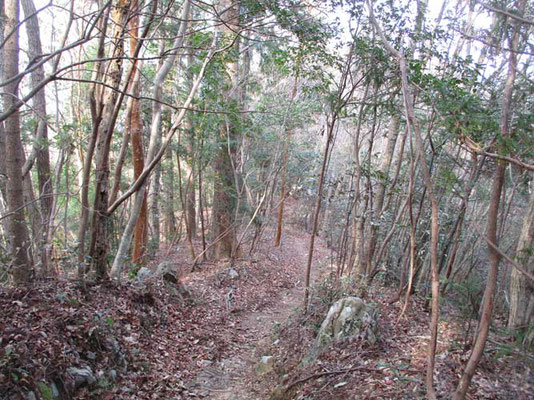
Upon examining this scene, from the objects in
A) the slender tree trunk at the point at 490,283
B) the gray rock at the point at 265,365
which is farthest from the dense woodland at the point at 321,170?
the gray rock at the point at 265,365

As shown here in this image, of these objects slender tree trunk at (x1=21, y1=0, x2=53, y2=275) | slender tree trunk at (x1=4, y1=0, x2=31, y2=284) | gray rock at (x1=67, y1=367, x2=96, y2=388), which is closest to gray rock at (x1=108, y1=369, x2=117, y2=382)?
gray rock at (x1=67, y1=367, x2=96, y2=388)

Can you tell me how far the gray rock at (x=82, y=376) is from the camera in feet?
13.0

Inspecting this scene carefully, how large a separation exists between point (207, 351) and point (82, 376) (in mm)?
2718

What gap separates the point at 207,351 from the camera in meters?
6.48

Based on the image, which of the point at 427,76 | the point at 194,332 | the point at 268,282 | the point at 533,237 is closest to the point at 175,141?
the point at 268,282

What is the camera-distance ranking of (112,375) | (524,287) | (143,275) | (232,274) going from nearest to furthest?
Result: (112,375), (524,287), (143,275), (232,274)

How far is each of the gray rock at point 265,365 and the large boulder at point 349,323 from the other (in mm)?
858

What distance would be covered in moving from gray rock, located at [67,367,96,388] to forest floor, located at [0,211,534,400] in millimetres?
21

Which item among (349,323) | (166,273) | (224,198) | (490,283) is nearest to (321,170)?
(349,323)

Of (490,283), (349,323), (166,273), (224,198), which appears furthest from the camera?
Answer: (224,198)

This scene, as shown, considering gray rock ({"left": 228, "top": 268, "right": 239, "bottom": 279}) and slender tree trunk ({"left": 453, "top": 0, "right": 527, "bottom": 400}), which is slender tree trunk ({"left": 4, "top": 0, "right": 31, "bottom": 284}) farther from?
gray rock ({"left": 228, "top": 268, "right": 239, "bottom": 279})

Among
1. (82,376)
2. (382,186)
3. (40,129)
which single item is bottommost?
(82,376)

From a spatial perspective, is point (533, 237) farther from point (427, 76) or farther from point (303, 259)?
point (303, 259)

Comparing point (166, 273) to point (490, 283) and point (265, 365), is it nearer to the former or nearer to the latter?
point (265, 365)
